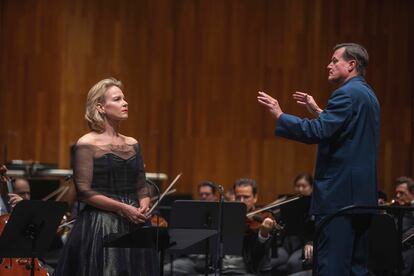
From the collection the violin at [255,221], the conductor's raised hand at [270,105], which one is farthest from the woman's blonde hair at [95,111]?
the violin at [255,221]

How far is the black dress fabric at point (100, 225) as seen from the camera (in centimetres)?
483

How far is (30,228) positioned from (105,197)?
23.5 inches

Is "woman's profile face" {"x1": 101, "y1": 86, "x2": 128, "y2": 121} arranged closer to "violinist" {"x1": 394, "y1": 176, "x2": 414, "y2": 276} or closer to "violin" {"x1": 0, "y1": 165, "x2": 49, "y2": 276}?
"violin" {"x1": 0, "y1": 165, "x2": 49, "y2": 276}

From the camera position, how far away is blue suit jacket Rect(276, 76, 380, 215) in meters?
4.57

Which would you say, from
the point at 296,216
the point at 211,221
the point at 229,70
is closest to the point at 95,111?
the point at 211,221

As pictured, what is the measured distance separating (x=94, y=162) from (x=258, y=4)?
5890 millimetres

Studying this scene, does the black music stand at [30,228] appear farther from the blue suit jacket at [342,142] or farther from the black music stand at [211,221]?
the blue suit jacket at [342,142]

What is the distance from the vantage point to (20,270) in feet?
18.2

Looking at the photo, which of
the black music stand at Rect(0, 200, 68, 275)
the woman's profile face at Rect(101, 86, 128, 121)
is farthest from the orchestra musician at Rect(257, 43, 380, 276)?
the black music stand at Rect(0, 200, 68, 275)

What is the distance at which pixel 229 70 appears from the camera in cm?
1038

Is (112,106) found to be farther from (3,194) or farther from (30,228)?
(3,194)

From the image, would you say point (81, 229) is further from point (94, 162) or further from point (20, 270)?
point (20, 270)

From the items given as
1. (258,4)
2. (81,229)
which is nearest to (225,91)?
(258,4)

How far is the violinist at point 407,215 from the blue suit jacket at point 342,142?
7.05 feet
